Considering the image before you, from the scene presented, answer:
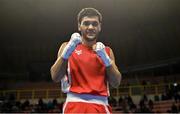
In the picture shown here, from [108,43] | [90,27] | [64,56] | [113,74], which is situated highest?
[90,27]

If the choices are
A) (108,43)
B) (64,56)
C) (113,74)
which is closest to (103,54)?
(113,74)

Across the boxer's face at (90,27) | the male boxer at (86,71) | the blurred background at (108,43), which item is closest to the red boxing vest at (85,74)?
the male boxer at (86,71)

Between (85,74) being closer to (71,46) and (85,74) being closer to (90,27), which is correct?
(71,46)

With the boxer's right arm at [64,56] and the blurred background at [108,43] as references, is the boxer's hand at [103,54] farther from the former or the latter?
the blurred background at [108,43]

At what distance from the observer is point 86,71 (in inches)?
104

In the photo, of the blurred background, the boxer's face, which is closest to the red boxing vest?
the boxer's face

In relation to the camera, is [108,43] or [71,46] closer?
[71,46]

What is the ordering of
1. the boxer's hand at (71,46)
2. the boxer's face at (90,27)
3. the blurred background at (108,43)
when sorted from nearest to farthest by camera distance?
the boxer's hand at (71,46), the boxer's face at (90,27), the blurred background at (108,43)

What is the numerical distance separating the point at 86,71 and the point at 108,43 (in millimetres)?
18575

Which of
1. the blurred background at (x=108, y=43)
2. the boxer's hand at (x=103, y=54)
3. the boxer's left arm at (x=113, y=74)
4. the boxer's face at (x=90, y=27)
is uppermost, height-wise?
the boxer's face at (x=90, y=27)

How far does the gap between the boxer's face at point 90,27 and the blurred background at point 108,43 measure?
1248 centimetres

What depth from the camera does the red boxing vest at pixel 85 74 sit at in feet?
8.63

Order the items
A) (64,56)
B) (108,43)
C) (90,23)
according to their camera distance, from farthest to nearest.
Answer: (108,43), (90,23), (64,56)

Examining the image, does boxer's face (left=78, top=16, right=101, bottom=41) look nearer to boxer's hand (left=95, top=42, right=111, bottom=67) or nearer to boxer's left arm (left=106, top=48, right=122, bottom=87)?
boxer's hand (left=95, top=42, right=111, bottom=67)
